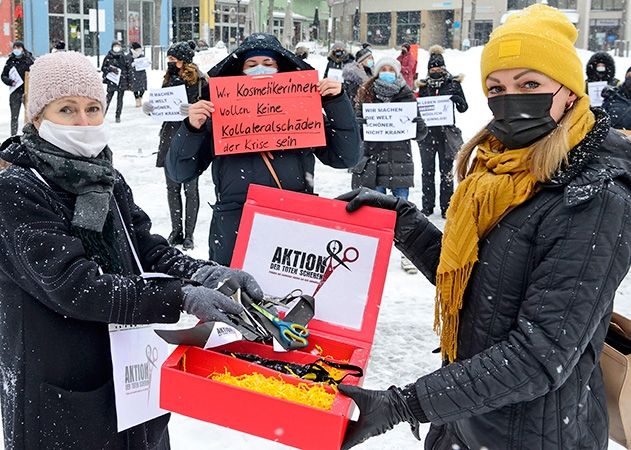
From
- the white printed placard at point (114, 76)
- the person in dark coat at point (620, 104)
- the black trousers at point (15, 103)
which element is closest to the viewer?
the person in dark coat at point (620, 104)

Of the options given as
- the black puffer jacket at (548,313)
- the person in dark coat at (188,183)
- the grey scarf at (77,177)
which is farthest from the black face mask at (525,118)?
the person in dark coat at (188,183)

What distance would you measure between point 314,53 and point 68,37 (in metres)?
14.7

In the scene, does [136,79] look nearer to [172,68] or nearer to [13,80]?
[13,80]

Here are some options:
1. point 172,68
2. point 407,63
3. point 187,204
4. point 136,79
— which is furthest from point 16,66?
point 407,63

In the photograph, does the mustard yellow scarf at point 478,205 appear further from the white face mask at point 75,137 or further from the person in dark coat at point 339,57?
the person in dark coat at point 339,57

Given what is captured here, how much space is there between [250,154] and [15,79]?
11882 mm

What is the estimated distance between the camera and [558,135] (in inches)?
71.3

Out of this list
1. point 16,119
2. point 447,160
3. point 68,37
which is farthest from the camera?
point 68,37

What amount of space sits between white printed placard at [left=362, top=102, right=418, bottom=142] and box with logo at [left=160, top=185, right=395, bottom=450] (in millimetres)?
5199

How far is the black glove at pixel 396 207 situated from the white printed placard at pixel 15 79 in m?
13.2

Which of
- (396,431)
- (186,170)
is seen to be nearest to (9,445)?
(186,170)

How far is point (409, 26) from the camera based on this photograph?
56.7 metres

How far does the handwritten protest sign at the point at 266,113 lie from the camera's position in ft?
11.7

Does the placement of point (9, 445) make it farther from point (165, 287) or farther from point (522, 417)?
point (522, 417)
